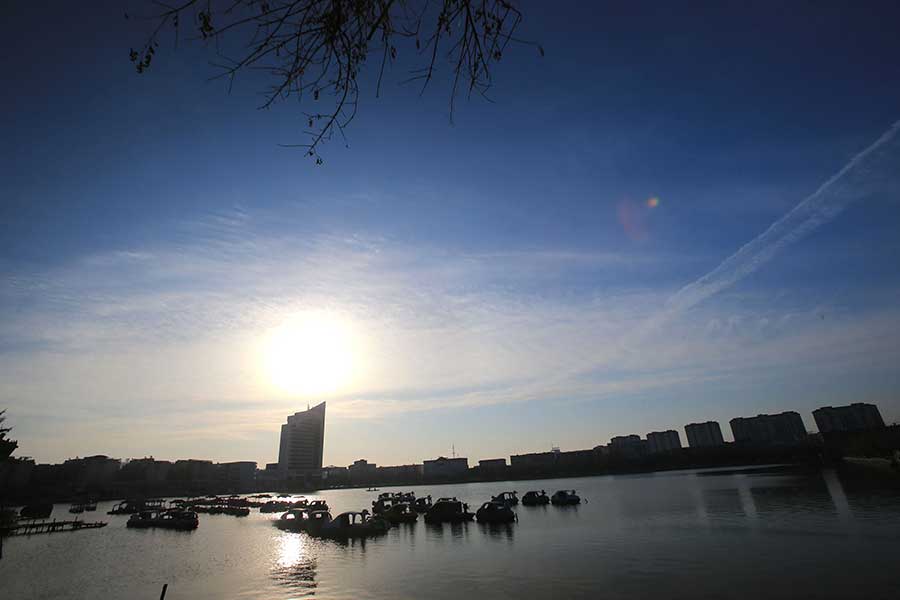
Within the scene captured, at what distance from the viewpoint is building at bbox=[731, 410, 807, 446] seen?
186750 millimetres

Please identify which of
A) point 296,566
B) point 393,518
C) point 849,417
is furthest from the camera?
point 849,417

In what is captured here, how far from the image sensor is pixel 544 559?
24.9 m

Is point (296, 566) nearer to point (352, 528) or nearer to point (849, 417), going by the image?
point (352, 528)

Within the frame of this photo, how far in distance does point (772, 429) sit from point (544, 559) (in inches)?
8922

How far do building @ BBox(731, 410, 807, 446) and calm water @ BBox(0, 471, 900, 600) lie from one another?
180719mm

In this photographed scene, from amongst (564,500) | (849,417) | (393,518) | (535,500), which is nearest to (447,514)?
(393,518)

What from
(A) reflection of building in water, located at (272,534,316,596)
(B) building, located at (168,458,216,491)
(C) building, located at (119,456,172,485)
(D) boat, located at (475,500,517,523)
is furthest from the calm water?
(C) building, located at (119,456,172,485)

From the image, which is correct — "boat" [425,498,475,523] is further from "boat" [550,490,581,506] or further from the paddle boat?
"boat" [550,490,581,506]

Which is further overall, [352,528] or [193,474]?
[193,474]

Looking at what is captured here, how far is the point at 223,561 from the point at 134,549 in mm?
15374

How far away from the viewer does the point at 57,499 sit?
441 ft

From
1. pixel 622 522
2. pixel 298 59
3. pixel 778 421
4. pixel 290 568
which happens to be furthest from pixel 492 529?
pixel 778 421

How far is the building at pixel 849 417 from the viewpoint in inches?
6467

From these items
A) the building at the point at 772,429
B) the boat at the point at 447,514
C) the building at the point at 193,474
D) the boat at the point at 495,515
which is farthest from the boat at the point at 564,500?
the building at the point at 772,429
